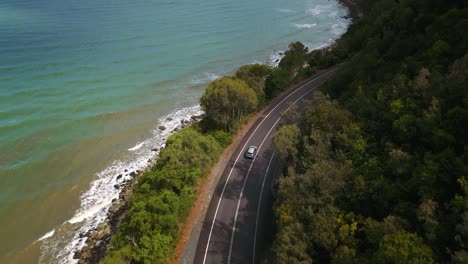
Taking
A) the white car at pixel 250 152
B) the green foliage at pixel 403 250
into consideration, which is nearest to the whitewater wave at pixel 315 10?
the white car at pixel 250 152

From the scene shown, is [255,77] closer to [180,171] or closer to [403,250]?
[180,171]

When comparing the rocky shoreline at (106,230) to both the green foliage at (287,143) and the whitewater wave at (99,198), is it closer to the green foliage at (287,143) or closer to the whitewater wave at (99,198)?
the whitewater wave at (99,198)

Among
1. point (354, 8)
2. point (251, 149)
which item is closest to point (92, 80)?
point (251, 149)

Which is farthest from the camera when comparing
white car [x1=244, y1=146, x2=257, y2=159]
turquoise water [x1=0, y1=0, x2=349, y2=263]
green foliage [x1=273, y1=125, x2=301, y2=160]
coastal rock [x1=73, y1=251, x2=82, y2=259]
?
turquoise water [x1=0, y1=0, x2=349, y2=263]

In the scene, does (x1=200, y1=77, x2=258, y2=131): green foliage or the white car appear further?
(x1=200, y1=77, x2=258, y2=131): green foliage

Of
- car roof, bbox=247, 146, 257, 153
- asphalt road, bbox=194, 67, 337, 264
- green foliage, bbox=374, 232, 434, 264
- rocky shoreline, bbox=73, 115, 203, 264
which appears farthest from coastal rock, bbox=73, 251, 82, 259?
green foliage, bbox=374, 232, 434, 264

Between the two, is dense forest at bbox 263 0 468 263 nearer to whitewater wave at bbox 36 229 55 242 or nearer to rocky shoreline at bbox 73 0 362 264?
rocky shoreline at bbox 73 0 362 264
